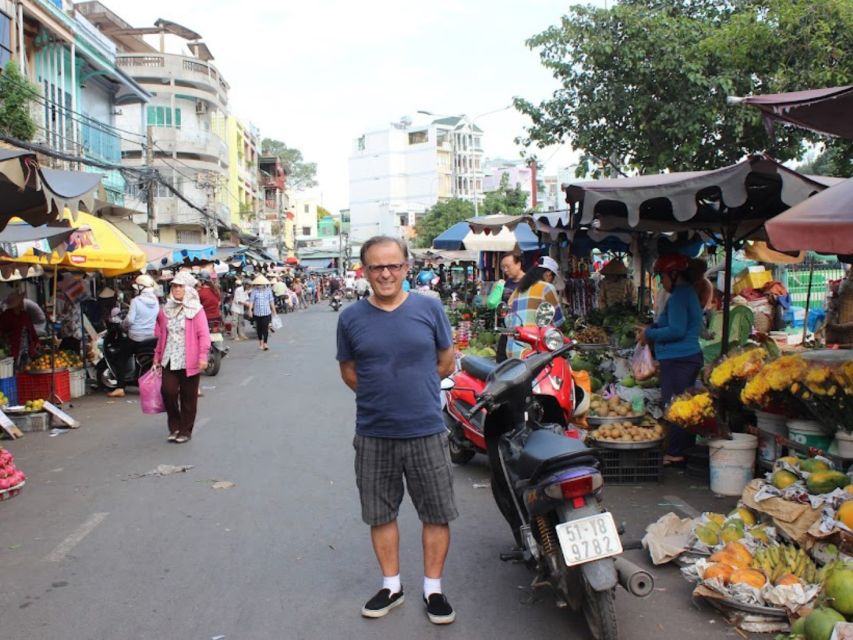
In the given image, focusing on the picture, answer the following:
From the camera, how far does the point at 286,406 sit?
11750mm

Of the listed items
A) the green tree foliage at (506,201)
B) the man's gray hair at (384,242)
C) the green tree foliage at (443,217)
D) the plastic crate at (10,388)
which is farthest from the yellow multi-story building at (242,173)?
the man's gray hair at (384,242)

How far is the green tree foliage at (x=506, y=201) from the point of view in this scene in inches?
1774

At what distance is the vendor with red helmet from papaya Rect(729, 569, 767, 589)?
308 centimetres

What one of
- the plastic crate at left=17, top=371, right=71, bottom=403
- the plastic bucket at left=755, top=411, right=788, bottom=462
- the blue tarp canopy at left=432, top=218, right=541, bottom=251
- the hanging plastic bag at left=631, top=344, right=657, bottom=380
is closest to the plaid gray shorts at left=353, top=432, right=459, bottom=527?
the plastic bucket at left=755, top=411, right=788, bottom=462

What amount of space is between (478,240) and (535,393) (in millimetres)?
10572

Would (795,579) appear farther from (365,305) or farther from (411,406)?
(365,305)

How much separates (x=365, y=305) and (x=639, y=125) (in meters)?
13.7

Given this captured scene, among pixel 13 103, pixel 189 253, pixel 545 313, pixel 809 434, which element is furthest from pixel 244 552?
pixel 189 253

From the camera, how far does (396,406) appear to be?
162 inches

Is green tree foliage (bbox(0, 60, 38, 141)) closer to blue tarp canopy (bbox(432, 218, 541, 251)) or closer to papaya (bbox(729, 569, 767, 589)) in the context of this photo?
blue tarp canopy (bbox(432, 218, 541, 251))

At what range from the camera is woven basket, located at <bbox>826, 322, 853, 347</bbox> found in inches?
384

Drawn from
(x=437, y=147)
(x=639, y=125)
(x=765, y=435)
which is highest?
(x=437, y=147)

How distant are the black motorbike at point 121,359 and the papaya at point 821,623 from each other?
38.0ft

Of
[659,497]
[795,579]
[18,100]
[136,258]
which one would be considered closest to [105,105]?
[18,100]
